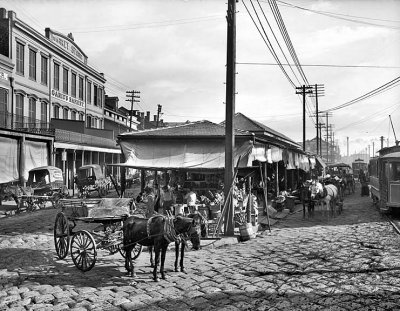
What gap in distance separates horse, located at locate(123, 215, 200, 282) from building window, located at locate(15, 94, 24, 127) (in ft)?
78.1

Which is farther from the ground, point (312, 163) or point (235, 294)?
point (312, 163)

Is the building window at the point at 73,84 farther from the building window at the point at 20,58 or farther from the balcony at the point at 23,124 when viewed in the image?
the building window at the point at 20,58

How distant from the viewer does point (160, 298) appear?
686 cm

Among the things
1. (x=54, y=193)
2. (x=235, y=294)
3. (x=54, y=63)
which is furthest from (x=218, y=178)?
(x=54, y=63)

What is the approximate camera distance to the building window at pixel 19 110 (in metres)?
29.0

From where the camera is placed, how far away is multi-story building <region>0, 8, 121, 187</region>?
28.2 metres

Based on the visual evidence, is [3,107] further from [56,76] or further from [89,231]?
[89,231]

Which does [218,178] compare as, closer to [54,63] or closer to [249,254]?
[249,254]

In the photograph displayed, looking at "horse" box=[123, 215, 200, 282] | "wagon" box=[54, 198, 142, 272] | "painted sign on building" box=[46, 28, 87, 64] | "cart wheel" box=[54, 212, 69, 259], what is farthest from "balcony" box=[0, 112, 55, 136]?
"horse" box=[123, 215, 200, 282]

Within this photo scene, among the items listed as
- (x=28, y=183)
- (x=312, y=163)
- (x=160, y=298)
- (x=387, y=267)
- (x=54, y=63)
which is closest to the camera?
(x=160, y=298)

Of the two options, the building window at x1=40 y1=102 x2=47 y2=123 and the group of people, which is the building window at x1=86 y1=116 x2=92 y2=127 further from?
the group of people

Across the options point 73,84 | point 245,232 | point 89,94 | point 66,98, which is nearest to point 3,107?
point 66,98

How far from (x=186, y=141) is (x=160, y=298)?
8256 millimetres

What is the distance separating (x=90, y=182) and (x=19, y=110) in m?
8.60
